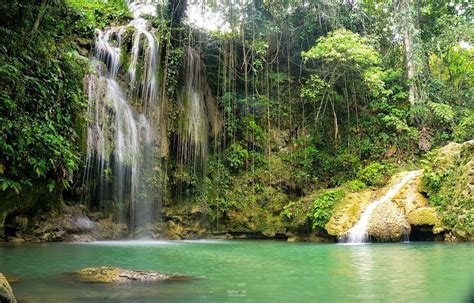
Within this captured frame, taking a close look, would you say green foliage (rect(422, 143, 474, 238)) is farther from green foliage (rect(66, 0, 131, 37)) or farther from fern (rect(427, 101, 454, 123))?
green foliage (rect(66, 0, 131, 37))

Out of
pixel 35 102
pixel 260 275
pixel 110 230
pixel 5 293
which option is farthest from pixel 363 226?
pixel 5 293

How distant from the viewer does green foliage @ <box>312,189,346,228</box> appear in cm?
1284

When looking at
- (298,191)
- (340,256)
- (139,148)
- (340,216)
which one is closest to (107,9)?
(139,148)

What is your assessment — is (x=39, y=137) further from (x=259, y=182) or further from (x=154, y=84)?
(x=259, y=182)

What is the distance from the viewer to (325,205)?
516 inches

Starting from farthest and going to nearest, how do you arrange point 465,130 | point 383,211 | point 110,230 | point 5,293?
point 465,130
point 110,230
point 383,211
point 5,293

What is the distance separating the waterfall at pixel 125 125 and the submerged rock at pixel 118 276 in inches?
254

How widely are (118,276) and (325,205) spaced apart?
8784 mm

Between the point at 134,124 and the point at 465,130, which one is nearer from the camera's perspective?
the point at 134,124

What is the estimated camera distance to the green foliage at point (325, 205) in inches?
506

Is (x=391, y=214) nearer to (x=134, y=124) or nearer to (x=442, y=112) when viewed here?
(x=442, y=112)

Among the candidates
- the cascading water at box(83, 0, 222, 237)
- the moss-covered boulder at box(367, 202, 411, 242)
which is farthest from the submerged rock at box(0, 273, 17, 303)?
the moss-covered boulder at box(367, 202, 411, 242)

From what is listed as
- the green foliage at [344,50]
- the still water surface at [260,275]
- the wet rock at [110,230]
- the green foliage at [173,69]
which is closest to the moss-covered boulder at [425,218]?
the still water surface at [260,275]

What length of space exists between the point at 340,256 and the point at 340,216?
4216mm
